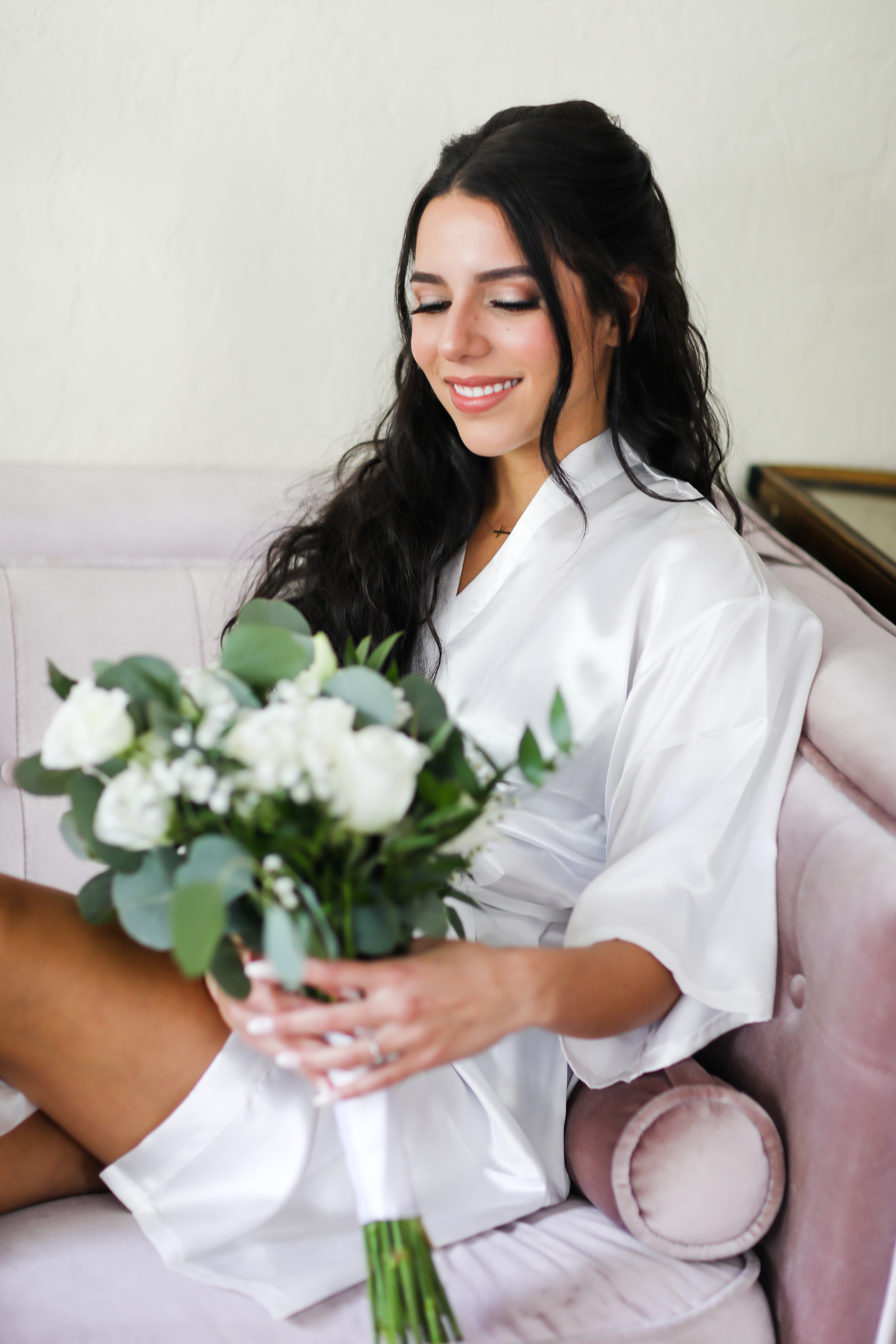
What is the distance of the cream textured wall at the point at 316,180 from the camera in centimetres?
163

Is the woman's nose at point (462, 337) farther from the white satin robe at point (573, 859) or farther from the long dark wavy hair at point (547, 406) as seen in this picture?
the white satin robe at point (573, 859)

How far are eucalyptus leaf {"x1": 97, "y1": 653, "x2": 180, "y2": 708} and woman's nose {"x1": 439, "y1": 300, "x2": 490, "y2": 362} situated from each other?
1.84 ft

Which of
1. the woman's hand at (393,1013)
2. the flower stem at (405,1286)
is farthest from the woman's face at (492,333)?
the flower stem at (405,1286)

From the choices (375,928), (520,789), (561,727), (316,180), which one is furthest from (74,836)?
(316,180)

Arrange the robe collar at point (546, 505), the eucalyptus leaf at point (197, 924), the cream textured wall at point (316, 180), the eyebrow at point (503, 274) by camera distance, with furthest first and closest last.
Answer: the cream textured wall at point (316, 180) → the robe collar at point (546, 505) → the eyebrow at point (503, 274) → the eucalyptus leaf at point (197, 924)

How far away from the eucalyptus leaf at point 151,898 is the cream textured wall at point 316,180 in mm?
1111

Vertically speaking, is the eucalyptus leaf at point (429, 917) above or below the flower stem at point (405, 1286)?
above

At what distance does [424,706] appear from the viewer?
884 millimetres

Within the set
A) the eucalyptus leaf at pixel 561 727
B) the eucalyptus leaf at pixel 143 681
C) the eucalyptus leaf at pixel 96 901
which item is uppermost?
the eucalyptus leaf at pixel 143 681

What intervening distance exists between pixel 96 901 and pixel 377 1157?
0.29 meters

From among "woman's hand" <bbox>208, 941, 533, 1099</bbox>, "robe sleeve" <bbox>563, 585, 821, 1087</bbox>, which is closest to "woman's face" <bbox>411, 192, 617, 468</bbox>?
"robe sleeve" <bbox>563, 585, 821, 1087</bbox>

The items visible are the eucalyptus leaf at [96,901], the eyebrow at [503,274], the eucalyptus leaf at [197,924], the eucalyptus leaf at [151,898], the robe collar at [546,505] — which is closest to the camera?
the eucalyptus leaf at [197,924]

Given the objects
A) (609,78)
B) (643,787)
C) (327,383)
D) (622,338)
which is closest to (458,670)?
(643,787)

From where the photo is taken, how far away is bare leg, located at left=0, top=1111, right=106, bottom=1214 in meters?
1.04
